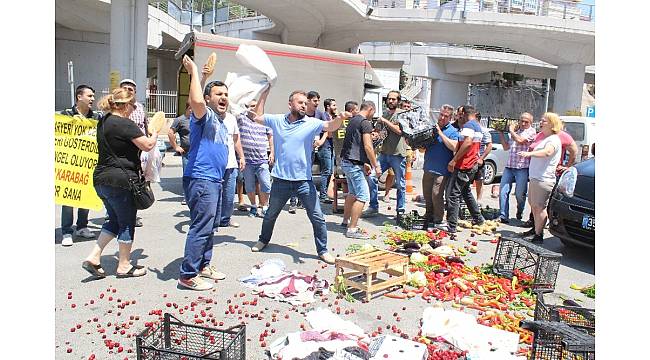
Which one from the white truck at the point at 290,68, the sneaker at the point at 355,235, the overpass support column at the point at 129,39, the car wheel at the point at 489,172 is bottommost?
the sneaker at the point at 355,235

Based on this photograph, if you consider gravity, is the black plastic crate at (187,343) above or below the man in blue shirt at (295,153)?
below

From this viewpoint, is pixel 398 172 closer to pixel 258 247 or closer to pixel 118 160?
pixel 258 247

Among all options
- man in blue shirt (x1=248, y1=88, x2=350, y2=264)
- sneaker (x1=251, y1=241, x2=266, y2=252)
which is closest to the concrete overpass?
man in blue shirt (x1=248, y1=88, x2=350, y2=264)

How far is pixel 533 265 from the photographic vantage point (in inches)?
228

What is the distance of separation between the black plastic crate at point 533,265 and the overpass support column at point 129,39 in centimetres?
1756

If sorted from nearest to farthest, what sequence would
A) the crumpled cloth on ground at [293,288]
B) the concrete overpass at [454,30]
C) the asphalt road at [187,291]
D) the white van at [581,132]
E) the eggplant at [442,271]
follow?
the asphalt road at [187,291], the crumpled cloth on ground at [293,288], the eggplant at [442,271], the white van at [581,132], the concrete overpass at [454,30]

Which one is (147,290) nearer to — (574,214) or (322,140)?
(322,140)

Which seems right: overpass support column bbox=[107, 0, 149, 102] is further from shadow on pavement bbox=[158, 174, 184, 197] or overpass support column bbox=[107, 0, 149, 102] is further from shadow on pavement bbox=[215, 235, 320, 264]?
shadow on pavement bbox=[215, 235, 320, 264]

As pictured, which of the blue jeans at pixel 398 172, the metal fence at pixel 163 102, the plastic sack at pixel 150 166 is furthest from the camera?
the metal fence at pixel 163 102

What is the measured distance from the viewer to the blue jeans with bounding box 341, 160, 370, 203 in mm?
7477

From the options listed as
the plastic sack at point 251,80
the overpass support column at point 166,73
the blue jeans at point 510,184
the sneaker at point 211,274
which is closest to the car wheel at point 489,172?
the blue jeans at point 510,184

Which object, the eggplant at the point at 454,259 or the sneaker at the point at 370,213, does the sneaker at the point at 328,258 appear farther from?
the sneaker at the point at 370,213

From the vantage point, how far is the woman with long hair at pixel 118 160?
500cm

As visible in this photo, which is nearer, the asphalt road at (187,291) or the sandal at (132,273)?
the asphalt road at (187,291)
